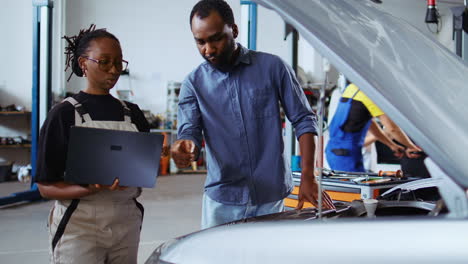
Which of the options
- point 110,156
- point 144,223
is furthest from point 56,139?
point 144,223

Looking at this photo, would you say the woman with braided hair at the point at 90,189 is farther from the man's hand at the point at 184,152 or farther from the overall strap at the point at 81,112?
the man's hand at the point at 184,152

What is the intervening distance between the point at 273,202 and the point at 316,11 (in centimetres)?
85

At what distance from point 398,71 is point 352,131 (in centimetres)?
205

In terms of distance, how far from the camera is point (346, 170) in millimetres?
2938

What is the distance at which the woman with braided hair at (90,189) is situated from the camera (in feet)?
4.14

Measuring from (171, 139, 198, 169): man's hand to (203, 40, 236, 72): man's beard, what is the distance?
31 centimetres

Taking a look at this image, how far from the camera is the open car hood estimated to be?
0.74 meters

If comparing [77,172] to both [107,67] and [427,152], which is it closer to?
[107,67]

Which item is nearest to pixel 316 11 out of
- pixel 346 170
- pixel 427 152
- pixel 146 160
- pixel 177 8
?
pixel 427 152

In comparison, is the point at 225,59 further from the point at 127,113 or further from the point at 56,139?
the point at 56,139

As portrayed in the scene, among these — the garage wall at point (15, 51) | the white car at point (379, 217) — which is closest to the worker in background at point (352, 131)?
the white car at point (379, 217)

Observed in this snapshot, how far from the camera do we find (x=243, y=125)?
5.11 feet

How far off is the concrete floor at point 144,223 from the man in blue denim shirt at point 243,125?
5.79 feet

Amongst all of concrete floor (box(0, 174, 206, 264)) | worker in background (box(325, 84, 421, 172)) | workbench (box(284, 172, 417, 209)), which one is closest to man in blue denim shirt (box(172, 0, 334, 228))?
workbench (box(284, 172, 417, 209))
